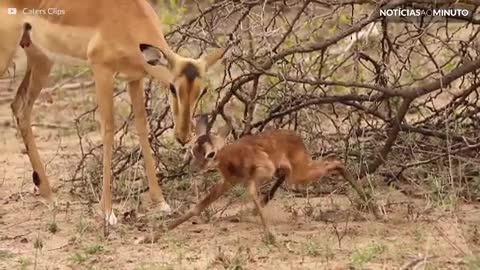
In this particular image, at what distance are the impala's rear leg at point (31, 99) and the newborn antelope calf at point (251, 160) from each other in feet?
5.38

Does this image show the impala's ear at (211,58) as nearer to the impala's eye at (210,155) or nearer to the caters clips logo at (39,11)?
the impala's eye at (210,155)

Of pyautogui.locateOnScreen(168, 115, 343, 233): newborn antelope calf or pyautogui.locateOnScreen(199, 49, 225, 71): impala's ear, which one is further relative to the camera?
pyautogui.locateOnScreen(199, 49, 225, 71): impala's ear

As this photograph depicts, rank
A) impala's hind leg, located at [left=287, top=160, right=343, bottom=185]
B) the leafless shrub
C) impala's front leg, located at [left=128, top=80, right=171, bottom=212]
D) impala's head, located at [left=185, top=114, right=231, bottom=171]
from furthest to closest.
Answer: impala's front leg, located at [left=128, top=80, right=171, bottom=212] → the leafless shrub → impala's hind leg, located at [left=287, top=160, right=343, bottom=185] → impala's head, located at [left=185, top=114, right=231, bottom=171]

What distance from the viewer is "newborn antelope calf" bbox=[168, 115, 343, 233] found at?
19.4 ft

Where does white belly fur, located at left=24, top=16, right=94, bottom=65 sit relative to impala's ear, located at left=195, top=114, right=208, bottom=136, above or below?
above

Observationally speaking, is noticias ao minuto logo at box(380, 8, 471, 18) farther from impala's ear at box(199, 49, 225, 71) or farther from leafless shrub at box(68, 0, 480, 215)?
impala's ear at box(199, 49, 225, 71)

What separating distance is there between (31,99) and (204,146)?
2.22 m

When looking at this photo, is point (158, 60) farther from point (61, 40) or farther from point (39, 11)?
point (39, 11)

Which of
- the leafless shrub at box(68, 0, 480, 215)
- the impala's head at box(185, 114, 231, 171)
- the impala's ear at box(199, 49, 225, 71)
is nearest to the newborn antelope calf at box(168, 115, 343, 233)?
the impala's head at box(185, 114, 231, 171)

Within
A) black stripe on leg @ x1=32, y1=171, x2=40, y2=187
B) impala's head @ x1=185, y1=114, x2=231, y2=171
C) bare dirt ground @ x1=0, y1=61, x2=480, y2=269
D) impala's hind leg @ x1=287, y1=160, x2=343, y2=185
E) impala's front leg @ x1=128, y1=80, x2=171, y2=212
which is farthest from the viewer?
black stripe on leg @ x1=32, y1=171, x2=40, y2=187

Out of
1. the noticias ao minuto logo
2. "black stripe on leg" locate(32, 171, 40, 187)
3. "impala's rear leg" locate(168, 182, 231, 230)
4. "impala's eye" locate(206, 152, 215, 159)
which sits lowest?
"impala's rear leg" locate(168, 182, 231, 230)

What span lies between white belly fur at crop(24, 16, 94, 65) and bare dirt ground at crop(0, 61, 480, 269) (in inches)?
38.8

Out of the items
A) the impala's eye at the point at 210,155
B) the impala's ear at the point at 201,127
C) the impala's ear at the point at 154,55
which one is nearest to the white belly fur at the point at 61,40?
the impala's ear at the point at 154,55

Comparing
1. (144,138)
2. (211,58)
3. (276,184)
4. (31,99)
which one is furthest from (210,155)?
(31,99)
